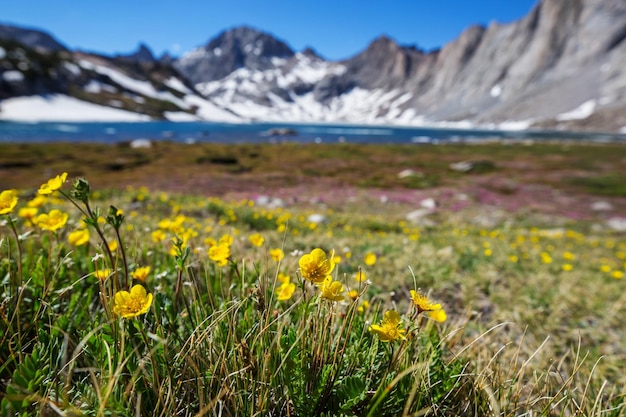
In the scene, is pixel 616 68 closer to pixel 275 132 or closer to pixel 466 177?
pixel 275 132

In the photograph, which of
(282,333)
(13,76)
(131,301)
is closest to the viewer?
(131,301)

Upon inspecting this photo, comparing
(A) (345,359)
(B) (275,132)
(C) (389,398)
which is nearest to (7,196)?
(A) (345,359)

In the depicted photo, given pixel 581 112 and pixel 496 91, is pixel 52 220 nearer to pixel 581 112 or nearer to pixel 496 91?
pixel 581 112

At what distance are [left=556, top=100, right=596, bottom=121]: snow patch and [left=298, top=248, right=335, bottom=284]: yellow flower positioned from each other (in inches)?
6243

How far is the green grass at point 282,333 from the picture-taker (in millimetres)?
1244

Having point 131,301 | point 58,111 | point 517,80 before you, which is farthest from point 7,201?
point 517,80

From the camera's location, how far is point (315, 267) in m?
1.32

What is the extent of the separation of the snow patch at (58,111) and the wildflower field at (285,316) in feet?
456

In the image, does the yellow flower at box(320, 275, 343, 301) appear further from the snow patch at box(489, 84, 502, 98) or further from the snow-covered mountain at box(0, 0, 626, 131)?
the snow patch at box(489, 84, 502, 98)

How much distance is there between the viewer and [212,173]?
29.5m

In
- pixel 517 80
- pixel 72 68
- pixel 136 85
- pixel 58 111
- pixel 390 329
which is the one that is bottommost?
pixel 390 329

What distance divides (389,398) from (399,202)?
67.7 ft

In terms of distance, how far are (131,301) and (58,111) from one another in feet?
520

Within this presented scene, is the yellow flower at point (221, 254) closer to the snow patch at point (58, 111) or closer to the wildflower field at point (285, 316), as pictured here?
the wildflower field at point (285, 316)
